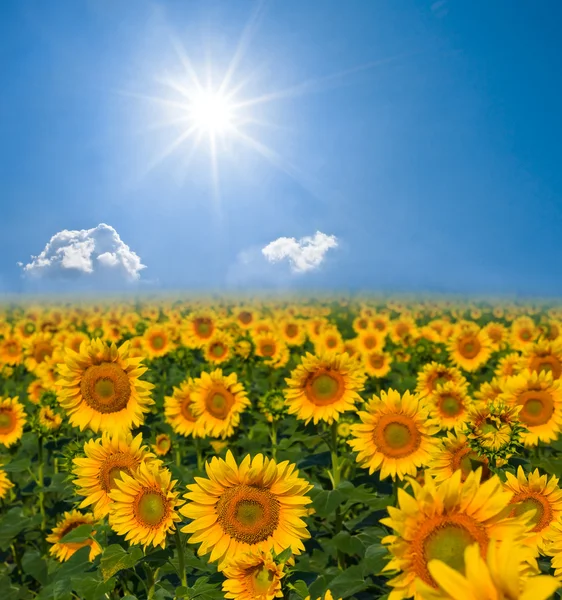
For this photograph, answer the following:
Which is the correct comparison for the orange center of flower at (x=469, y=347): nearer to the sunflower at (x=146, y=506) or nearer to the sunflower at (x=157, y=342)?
the sunflower at (x=157, y=342)

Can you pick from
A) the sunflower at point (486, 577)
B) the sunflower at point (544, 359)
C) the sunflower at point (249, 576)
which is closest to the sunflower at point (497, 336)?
the sunflower at point (544, 359)

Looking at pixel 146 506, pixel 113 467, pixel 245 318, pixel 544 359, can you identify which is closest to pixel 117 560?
pixel 146 506

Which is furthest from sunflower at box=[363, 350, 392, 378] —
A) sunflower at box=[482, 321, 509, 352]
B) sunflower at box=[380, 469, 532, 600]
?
sunflower at box=[380, 469, 532, 600]

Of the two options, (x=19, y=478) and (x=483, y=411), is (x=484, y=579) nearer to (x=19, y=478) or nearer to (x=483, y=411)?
(x=483, y=411)

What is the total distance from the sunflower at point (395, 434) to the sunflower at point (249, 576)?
5.92ft

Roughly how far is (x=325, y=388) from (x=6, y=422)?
4367 millimetres

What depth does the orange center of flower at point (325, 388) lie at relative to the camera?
205 inches

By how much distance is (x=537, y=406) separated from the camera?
17.4 feet

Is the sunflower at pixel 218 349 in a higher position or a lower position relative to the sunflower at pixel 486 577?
higher

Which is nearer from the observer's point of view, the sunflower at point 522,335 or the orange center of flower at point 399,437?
the orange center of flower at point 399,437

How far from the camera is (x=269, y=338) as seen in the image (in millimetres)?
10891

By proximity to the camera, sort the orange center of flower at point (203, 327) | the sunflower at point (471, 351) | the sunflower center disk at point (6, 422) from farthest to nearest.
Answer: the orange center of flower at point (203, 327) → the sunflower at point (471, 351) → the sunflower center disk at point (6, 422)

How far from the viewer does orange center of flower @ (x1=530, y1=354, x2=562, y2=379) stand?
660 cm

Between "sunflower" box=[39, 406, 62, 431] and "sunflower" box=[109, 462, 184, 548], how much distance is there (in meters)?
2.81
